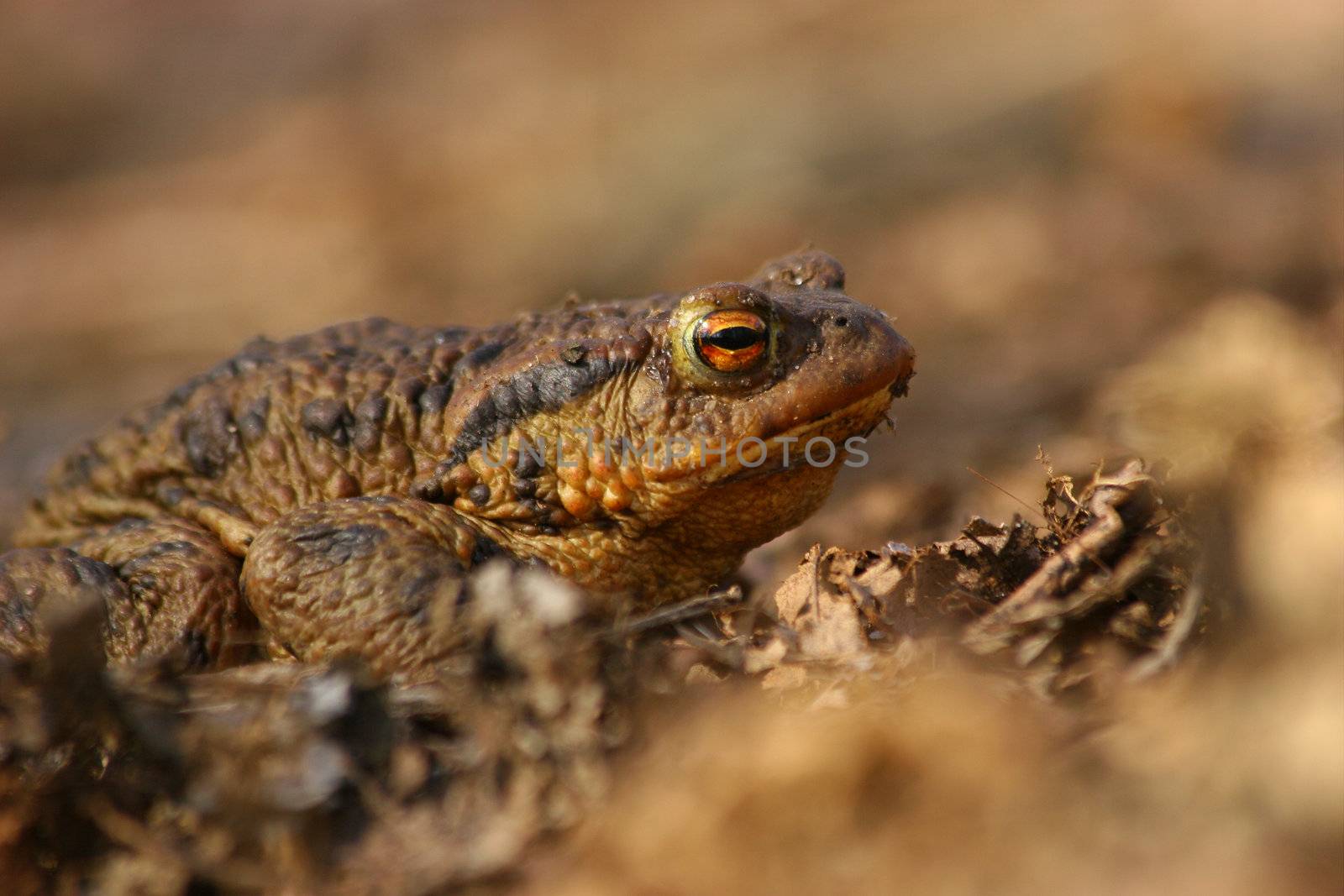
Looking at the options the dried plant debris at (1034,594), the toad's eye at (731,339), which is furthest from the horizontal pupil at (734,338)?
the dried plant debris at (1034,594)

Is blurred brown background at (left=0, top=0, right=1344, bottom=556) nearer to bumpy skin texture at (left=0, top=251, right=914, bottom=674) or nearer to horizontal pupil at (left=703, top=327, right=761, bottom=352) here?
bumpy skin texture at (left=0, top=251, right=914, bottom=674)

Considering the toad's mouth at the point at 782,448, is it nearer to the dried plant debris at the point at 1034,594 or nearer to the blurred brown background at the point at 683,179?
the dried plant debris at the point at 1034,594

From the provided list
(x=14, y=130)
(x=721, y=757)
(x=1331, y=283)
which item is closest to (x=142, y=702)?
(x=721, y=757)

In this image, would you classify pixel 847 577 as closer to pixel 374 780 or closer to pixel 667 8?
pixel 374 780

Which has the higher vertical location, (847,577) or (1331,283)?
(847,577)

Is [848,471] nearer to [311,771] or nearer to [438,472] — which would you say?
[438,472]

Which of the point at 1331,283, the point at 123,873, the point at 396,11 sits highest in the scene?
the point at 396,11

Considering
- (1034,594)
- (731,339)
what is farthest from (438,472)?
(1034,594)
